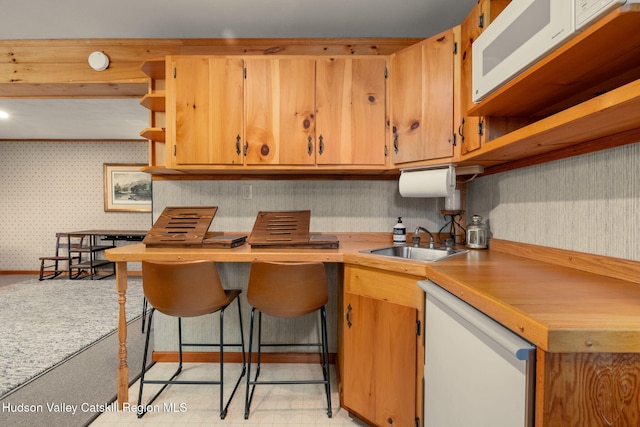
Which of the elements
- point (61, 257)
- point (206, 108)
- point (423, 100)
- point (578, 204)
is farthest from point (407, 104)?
point (61, 257)

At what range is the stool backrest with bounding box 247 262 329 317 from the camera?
178 cm

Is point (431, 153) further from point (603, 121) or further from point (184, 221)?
point (184, 221)

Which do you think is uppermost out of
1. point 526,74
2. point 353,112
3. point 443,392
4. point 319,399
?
point 353,112

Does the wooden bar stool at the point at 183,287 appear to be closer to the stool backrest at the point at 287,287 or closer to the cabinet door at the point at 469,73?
the stool backrest at the point at 287,287

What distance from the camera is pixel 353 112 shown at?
7.17 ft

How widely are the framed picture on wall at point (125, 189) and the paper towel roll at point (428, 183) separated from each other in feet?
17.9

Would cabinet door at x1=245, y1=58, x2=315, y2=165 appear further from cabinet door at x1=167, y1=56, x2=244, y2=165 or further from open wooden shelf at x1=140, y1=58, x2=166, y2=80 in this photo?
open wooden shelf at x1=140, y1=58, x2=166, y2=80

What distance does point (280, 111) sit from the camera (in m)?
2.19

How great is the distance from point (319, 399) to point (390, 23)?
2557mm

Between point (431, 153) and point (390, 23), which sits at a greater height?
point (390, 23)

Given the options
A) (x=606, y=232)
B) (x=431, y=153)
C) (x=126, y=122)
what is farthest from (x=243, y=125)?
(x=126, y=122)

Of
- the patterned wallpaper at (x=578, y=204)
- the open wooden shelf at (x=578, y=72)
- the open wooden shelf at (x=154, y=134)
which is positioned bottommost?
the patterned wallpaper at (x=578, y=204)

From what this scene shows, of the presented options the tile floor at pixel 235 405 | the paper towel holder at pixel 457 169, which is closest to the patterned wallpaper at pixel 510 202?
the paper towel holder at pixel 457 169

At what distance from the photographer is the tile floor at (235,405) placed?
73.2 inches
